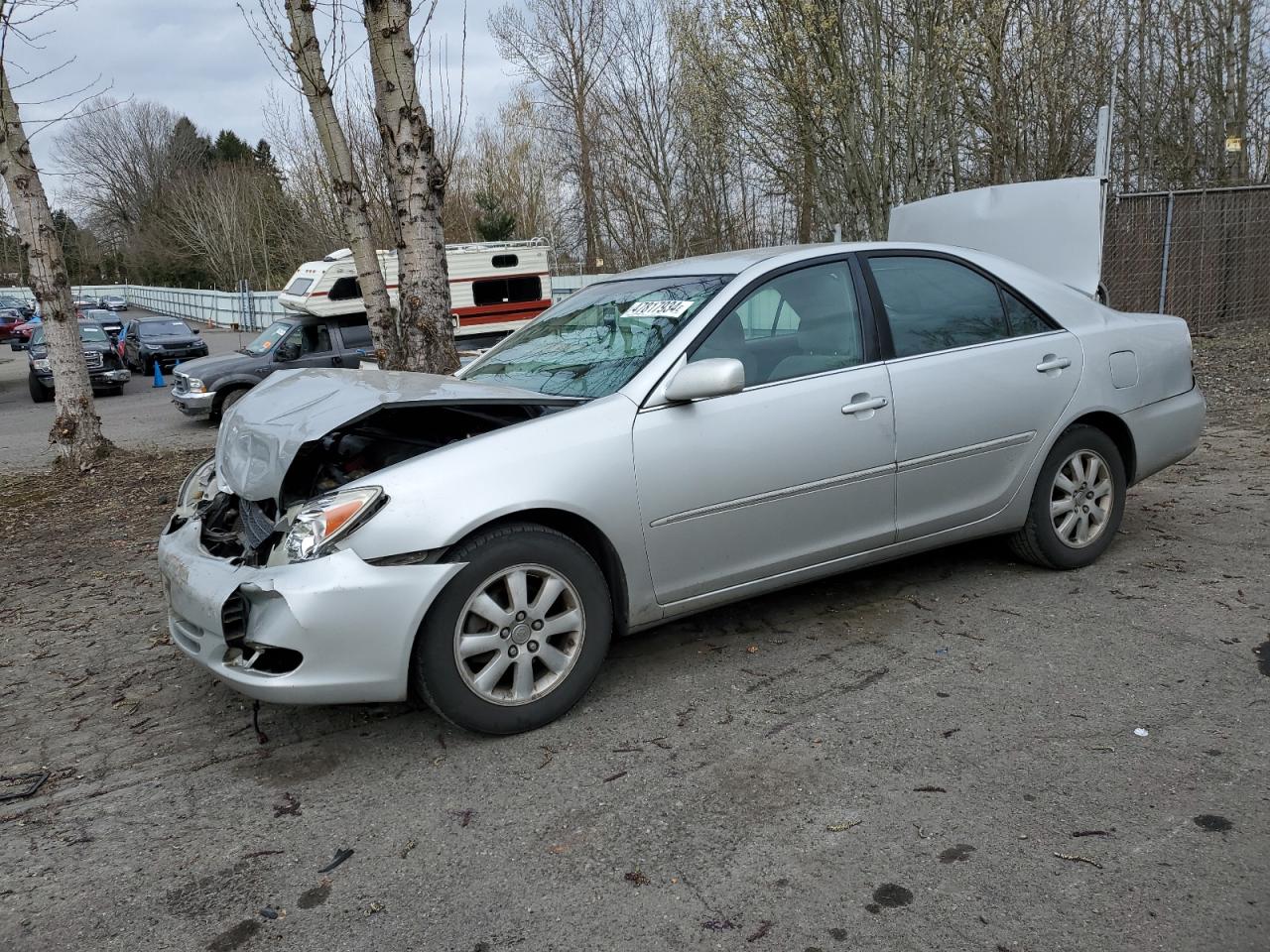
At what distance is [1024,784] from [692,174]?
98.2 feet

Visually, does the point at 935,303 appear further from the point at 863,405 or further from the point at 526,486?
the point at 526,486

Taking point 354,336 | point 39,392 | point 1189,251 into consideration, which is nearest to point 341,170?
point 354,336

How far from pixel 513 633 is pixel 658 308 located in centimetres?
155

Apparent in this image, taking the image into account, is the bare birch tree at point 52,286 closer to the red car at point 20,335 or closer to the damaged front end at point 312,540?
the damaged front end at point 312,540

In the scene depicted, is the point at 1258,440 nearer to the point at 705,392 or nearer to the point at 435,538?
the point at 705,392

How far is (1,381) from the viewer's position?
26297 mm

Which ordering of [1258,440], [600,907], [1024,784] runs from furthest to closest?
[1258,440] < [1024,784] < [600,907]

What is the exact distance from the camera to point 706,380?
12.2 ft

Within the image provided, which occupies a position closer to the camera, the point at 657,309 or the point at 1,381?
the point at 657,309

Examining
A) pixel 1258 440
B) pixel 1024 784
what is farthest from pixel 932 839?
pixel 1258 440

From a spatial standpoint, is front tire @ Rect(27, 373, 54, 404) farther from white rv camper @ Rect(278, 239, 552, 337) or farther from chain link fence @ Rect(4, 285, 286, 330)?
chain link fence @ Rect(4, 285, 286, 330)

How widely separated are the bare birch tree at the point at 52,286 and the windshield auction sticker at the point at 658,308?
290 inches

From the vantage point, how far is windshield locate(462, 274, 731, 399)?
406 centimetres

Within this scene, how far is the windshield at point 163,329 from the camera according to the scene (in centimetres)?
2702
